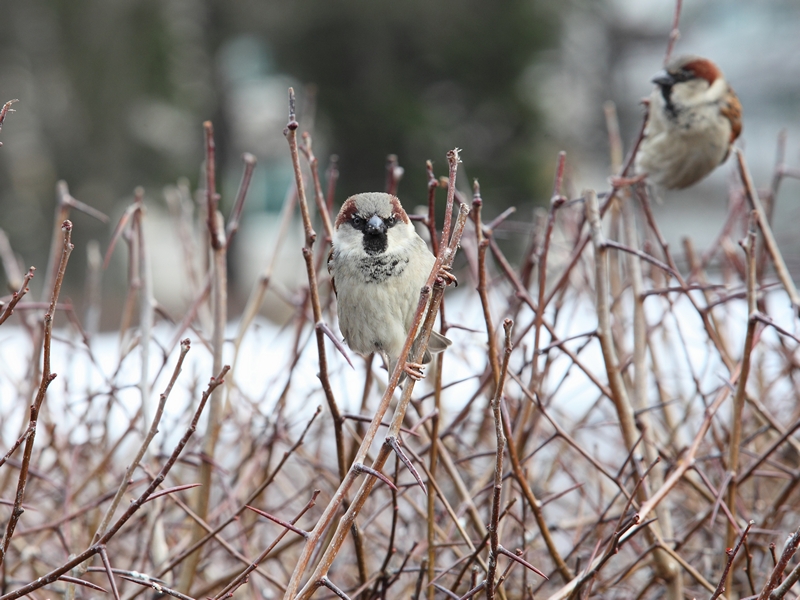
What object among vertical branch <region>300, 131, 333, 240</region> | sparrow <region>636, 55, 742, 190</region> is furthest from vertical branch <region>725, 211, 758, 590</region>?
sparrow <region>636, 55, 742, 190</region>

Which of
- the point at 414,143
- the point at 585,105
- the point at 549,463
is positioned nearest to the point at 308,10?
the point at 414,143

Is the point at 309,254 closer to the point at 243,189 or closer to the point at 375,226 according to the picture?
the point at 375,226

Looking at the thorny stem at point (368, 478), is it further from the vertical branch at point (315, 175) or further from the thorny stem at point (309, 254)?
the vertical branch at point (315, 175)

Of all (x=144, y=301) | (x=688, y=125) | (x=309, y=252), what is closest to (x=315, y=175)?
(x=309, y=252)

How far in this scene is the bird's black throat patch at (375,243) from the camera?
1.22 metres

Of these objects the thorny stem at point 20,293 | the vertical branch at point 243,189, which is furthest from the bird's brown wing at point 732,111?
the thorny stem at point 20,293

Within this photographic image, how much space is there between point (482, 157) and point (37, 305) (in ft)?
29.2

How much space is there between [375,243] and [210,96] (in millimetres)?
10225

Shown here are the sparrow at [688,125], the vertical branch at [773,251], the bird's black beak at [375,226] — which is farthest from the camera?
the sparrow at [688,125]

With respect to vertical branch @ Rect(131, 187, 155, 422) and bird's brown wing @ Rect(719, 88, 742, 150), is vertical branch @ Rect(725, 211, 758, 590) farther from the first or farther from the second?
bird's brown wing @ Rect(719, 88, 742, 150)

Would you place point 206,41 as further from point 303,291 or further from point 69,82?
point 303,291

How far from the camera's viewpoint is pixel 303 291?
5.04ft

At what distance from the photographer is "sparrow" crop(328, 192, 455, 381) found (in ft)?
4.02

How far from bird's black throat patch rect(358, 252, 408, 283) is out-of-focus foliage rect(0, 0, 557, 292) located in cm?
804
